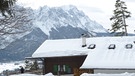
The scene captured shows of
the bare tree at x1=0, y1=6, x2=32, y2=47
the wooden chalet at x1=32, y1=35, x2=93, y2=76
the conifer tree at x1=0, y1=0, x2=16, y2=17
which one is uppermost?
the conifer tree at x1=0, y1=0, x2=16, y2=17

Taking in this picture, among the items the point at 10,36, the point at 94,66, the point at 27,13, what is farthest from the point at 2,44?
the point at 94,66

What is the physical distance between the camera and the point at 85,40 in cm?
4056

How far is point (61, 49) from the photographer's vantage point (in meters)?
40.3

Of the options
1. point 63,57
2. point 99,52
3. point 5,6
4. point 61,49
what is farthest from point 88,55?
point 5,6

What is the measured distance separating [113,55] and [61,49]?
278 inches

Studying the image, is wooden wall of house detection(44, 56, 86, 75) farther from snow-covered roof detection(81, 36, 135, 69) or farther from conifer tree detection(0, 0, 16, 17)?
conifer tree detection(0, 0, 16, 17)

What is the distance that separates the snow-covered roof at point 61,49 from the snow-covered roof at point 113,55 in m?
2.01

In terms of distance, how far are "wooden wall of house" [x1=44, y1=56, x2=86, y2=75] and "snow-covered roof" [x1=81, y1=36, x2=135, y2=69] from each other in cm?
271

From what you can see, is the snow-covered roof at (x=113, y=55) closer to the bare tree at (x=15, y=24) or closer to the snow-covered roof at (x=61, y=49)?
the snow-covered roof at (x=61, y=49)

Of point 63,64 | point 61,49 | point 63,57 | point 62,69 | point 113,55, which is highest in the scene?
point 61,49

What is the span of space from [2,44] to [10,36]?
65 cm

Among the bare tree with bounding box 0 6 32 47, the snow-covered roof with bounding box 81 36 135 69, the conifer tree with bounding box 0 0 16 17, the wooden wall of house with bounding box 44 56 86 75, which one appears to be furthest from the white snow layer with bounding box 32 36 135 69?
the conifer tree with bounding box 0 0 16 17

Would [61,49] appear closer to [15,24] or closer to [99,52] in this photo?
[99,52]

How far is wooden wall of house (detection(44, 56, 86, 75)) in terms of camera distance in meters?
39.2
